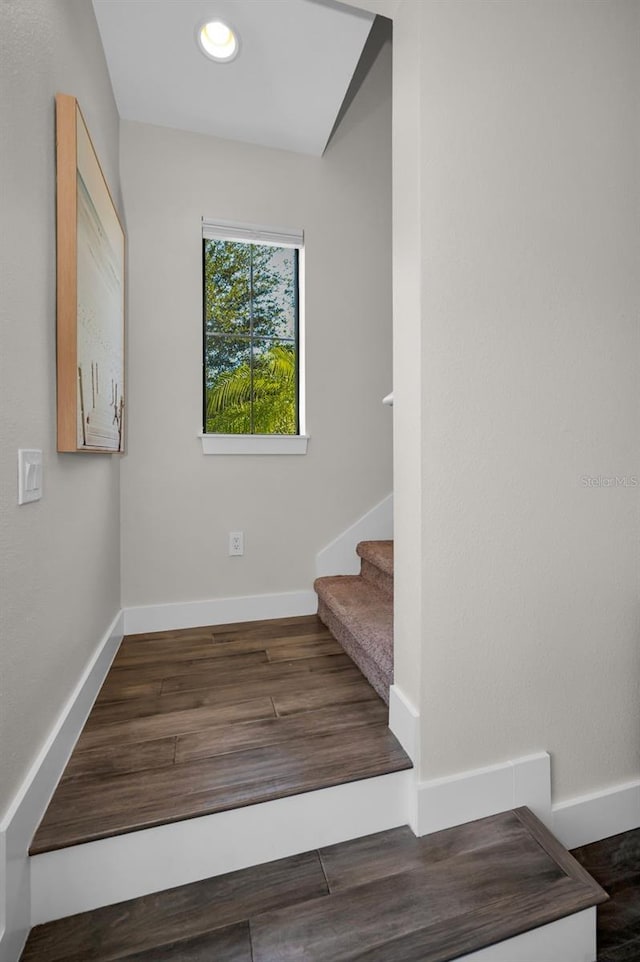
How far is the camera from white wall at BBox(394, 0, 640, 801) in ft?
3.78

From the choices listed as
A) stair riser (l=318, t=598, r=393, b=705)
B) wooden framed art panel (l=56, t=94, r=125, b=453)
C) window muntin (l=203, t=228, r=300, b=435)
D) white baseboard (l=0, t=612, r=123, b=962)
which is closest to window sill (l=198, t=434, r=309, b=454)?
window muntin (l=203, t=228, r=300, b=435)

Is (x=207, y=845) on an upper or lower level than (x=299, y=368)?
lower

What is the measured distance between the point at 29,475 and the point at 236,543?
125 centimetres

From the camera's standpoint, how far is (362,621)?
1.72 meters

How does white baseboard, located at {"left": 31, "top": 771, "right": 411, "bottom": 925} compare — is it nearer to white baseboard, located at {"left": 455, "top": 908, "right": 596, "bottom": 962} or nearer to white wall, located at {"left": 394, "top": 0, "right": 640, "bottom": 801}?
white wall, located at {"left": 394, "top": 0, "right": 640, "bottom": 801}

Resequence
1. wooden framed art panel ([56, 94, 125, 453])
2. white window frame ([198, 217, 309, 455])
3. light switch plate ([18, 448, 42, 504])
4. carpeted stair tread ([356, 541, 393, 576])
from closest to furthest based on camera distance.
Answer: light switch plate ([18, 448, 42, 504]) → wooden framed art panel ([56, 94, 125, 453]) → carpeted stair tread ([356, 541, 393, 576]) → white window frame ([198, 217, 309, 455])

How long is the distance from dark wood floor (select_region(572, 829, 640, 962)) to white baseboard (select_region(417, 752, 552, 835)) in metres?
0.18

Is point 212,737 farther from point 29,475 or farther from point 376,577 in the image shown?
point 376,577

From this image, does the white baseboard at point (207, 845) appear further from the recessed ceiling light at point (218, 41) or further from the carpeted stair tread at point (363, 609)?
the recessed ceiling light at point (218, 41)

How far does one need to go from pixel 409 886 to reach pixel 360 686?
0.59 metres

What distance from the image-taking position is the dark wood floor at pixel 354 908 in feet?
2.89

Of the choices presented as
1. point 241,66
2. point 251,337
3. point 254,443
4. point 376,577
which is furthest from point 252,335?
point 376,577

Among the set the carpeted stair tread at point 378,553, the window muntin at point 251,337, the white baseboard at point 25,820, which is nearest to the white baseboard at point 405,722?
the carpeted stair tread at point 378,553

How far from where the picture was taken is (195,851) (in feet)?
3.40
